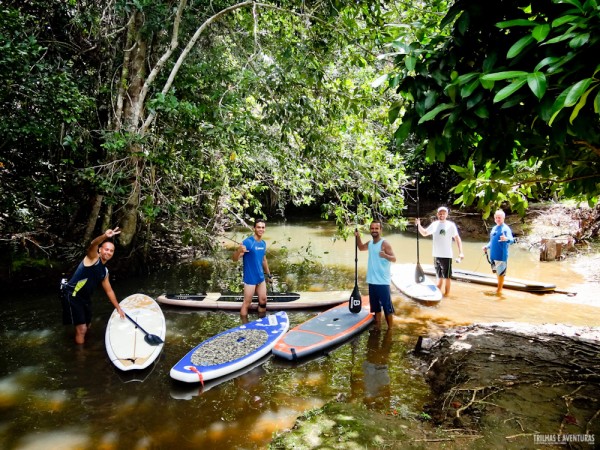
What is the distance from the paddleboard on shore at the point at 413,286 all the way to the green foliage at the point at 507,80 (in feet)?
14.5

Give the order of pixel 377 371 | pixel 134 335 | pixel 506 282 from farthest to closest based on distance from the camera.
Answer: pixel 506 282, pixel 134 335, pixel 377 371

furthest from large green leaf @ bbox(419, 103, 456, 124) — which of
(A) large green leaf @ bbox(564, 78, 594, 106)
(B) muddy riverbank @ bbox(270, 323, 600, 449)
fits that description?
(B) muddy riverbank @ bbox(270, 323, 600, 449)

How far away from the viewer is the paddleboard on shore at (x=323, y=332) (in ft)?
16.1

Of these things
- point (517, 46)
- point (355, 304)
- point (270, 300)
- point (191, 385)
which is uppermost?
point (517, 46)

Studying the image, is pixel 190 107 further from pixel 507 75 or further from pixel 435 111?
pixel 507 75

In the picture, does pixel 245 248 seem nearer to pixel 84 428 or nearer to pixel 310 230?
pixel 84 428

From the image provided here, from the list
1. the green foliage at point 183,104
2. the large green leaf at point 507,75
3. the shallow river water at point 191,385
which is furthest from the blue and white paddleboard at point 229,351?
the large green leaf at point 507,75

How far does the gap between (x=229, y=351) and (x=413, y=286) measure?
4385mm

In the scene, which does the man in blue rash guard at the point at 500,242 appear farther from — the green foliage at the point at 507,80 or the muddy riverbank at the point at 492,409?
the green foliage at the point at 507,80

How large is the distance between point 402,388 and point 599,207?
1018 cm

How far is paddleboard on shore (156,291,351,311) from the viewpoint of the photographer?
7.00 metres

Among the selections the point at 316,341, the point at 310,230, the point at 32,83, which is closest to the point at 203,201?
the point at 32,83

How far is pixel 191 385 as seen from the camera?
4297mm

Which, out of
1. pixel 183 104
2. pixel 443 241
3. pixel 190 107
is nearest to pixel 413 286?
pixel 443 241
